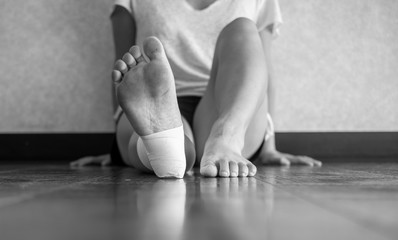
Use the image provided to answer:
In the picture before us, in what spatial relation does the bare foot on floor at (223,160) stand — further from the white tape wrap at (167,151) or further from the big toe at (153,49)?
the big toe at (153,49)

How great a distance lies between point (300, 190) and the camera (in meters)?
0.65

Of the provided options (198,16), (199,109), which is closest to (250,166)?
(199,109)

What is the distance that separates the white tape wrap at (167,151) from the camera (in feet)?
2.88

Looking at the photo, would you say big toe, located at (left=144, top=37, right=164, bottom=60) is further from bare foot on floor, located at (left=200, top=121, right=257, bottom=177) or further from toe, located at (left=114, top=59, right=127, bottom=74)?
bare foot on floor, located at (left=200, top=121, right=257, bottom=177)

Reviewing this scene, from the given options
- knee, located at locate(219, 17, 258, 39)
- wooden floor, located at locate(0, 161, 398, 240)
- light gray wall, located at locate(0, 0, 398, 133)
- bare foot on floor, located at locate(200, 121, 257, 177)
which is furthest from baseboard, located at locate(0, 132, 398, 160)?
wooden floor, located at locate(0, 161, 398, 240)

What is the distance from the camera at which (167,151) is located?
2.89ft

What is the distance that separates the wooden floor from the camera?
36 cm

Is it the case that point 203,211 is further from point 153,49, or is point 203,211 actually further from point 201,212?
point 153,49

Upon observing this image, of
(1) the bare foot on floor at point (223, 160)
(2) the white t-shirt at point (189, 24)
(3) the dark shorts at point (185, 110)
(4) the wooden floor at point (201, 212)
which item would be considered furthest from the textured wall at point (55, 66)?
(4) the wooden floor at point (201, 212)

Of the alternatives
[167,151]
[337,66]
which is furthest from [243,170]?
[337,66]

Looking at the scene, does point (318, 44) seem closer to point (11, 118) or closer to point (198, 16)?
point (198, 16)

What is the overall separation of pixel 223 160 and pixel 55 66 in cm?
159

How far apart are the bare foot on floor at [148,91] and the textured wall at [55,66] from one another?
1.41 metres

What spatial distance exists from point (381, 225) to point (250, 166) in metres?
0.53
